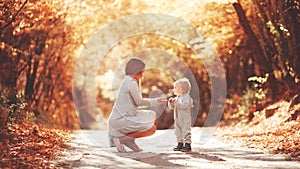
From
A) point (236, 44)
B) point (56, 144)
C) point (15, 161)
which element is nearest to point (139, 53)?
point (236, 44)

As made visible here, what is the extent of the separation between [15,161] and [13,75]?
9.36 metres

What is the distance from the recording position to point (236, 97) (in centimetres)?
2614

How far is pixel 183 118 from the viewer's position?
11062 millimetres

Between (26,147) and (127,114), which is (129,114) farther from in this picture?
(26,147)

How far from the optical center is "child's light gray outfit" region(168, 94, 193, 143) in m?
11.0

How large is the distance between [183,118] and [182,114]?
0.08 m

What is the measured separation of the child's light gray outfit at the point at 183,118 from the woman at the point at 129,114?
0.71 metres

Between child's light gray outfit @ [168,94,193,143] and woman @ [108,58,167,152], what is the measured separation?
2.33ft

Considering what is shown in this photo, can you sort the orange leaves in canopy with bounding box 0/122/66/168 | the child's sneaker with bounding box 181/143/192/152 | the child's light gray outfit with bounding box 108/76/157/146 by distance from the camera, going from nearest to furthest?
the orange leaves in canopy with bounding box 0/122/66/168, the child's light gray outfit with bounding box 108/76/157/146, the child's sneaker with bounding box 181/143/192/152

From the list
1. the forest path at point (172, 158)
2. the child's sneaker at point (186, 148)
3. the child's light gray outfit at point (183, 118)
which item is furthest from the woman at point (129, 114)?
the child's sneaker at point (186, 148)

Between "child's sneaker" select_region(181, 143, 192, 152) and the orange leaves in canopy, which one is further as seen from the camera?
"child's sneaker" select_region(181, 143, 192, 152)

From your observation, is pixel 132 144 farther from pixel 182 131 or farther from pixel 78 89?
pixel 78 89

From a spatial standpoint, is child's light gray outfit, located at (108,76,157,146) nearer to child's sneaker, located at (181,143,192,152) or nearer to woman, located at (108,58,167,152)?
woman, located at (108,58,167,152)

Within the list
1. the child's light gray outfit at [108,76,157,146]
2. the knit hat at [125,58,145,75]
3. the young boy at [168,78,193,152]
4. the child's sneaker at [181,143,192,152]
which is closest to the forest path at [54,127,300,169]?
the child's sneaker at [181,143,192,152]
